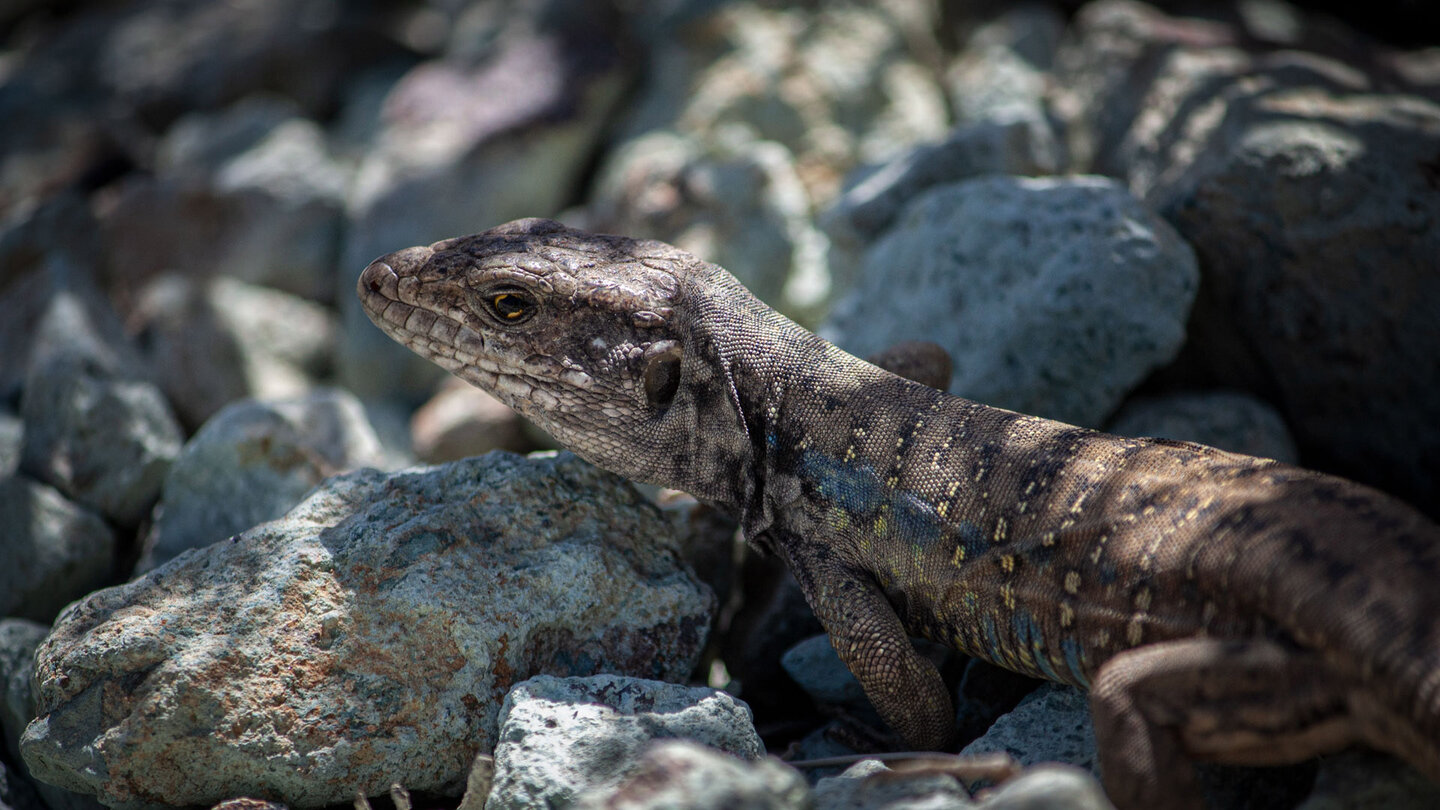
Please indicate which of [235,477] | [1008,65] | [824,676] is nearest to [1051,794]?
[824,676]

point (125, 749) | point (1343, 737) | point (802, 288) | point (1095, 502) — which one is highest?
point (1095, 502)

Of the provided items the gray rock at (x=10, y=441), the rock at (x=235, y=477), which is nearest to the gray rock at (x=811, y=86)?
the rock at (x=235, y=477)

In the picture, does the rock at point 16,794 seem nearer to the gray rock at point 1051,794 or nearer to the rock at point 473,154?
the gray rock at point 1051,794

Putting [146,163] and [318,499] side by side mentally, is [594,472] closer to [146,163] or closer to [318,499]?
[318,499]

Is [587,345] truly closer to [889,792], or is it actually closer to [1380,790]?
[889,792]

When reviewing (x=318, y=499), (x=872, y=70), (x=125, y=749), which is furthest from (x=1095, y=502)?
(x=872, y=70)

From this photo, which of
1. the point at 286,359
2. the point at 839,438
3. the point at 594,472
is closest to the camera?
the point at 839,438

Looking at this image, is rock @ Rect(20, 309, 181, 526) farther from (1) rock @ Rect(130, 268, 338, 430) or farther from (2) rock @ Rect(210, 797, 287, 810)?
(2) rock @ Rect(210, 797, 287, 810)
